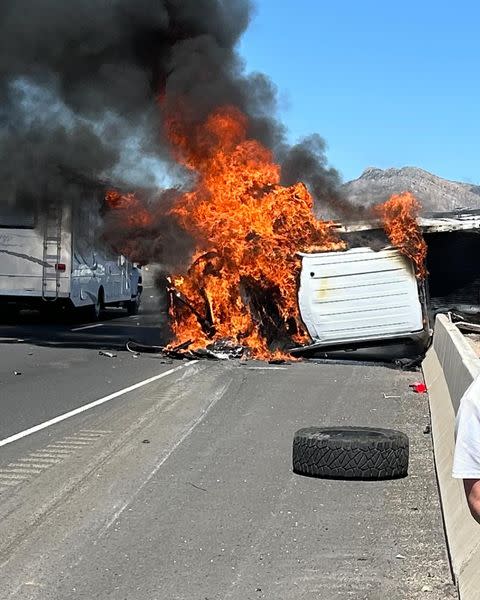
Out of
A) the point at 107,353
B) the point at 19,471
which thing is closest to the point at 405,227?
the point at 107,353

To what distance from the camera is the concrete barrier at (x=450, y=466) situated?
4.70m

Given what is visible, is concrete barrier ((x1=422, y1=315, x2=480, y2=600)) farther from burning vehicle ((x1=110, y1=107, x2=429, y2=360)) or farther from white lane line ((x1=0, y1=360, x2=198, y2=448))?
white lane line ((x1=0, y1=360, x2=198, y2=448))

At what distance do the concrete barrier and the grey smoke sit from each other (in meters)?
8.79

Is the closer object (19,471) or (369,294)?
(19,471)

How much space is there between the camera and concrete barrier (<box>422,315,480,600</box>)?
4695 mm

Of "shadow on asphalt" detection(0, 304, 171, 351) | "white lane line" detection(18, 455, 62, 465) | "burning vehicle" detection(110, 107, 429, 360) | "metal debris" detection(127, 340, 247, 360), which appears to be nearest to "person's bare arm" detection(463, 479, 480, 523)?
"white lane line" detection(18, 455, 62, 465)

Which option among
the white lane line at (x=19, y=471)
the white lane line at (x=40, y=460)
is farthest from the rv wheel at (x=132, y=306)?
the white lane line at (x=19, y=471)

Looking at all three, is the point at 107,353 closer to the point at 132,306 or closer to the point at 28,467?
the point at 28,467

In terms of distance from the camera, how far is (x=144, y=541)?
5.79m

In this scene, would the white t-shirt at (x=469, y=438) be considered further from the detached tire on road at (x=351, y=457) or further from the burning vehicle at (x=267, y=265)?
the burning vehicle at (x=267, y=265)

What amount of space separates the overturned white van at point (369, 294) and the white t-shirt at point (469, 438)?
Result: 1336 cm

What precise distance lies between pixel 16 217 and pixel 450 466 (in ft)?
60.9

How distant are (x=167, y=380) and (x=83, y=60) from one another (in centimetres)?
898

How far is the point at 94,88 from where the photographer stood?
65.4ft
